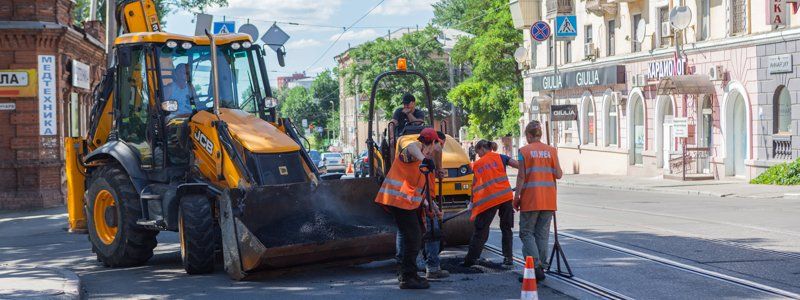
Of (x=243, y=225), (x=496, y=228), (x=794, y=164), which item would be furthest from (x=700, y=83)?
(x=243, y=225)

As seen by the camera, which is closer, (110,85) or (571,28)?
(110,85)

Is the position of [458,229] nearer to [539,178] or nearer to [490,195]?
[490,195]

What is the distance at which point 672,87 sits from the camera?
34.1m

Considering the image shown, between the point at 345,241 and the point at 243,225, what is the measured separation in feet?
3.58

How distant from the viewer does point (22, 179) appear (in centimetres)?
2873

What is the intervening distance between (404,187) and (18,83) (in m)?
20.7

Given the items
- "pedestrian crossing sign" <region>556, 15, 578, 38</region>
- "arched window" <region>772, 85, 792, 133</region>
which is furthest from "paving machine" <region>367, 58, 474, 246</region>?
"pedestrian crossing sign" <region>556, 15, 578, 38</region>

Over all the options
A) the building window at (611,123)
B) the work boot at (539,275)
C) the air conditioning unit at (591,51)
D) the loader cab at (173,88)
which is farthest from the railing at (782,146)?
the work boot at (539,275)

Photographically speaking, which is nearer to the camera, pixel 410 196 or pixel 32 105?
pixel 410 196

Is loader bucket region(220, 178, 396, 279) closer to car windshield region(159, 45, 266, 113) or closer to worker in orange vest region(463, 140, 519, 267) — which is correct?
worker in orange vest region(463, 140, 519, 267)

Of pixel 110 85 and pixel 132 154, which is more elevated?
pixel 110 85

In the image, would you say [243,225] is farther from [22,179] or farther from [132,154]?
[22,179]

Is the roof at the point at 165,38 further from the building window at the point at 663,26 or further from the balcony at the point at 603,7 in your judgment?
the balcony at the point at 603,7

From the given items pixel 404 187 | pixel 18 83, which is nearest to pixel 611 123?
pixel 18 83
